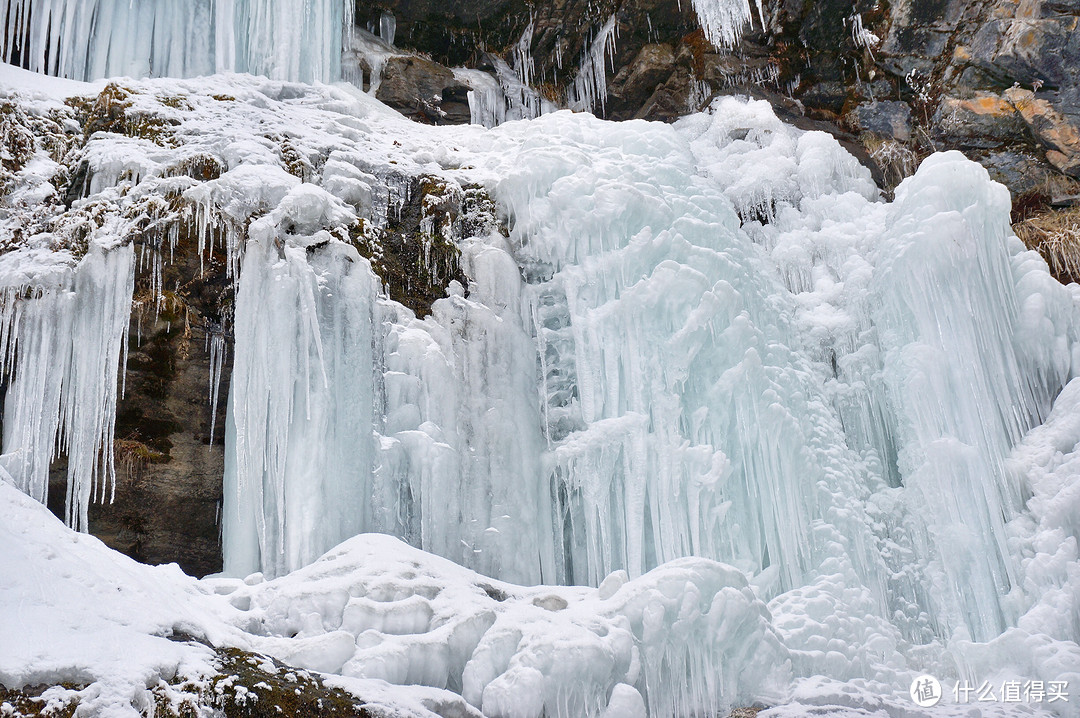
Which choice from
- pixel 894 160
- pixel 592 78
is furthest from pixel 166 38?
pixel 894 160

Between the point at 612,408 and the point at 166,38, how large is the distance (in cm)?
570

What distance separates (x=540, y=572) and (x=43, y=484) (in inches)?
132

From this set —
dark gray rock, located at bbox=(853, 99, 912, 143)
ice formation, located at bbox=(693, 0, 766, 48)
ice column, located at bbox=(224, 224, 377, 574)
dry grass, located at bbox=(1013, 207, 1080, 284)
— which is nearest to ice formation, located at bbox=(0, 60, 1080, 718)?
ice column, located at bbox=(224, 224, 377, 574)

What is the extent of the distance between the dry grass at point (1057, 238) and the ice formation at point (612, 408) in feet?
5.96

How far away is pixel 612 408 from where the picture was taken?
7129 millimetres

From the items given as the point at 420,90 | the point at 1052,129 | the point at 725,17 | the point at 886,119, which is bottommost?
the point at 1052,129

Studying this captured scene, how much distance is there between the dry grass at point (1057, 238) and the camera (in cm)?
957

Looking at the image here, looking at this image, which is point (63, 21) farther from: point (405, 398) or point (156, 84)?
point (405, 398)

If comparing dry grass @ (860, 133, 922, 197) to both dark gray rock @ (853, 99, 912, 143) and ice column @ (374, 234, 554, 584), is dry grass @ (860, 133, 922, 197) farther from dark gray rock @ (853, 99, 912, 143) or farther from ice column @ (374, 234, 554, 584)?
ice column @ (374, 234, 554, 584)

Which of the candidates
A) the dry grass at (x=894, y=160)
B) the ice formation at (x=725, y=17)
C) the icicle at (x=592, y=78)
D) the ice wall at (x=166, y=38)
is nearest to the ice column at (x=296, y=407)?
the ice wall at (x=166, y=38)

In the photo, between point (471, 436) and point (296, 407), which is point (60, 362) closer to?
point (296, 407)

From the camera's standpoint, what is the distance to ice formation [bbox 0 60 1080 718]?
5430mm

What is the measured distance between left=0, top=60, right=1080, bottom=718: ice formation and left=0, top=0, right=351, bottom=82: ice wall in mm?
1181

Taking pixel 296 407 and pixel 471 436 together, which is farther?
Answer: pixel 471 436
